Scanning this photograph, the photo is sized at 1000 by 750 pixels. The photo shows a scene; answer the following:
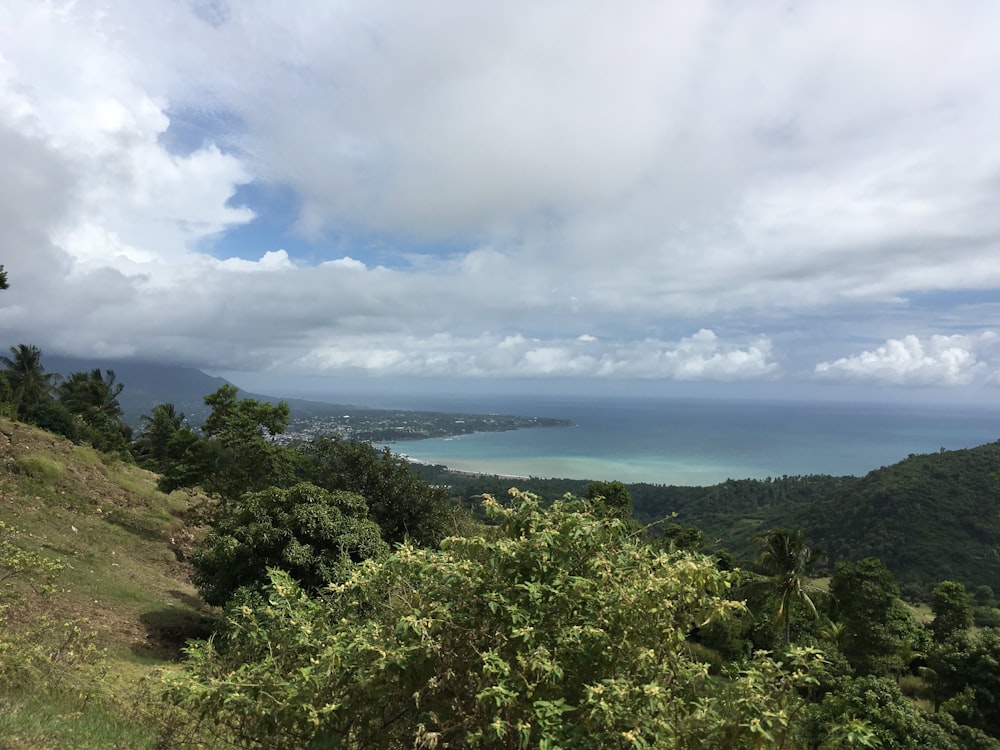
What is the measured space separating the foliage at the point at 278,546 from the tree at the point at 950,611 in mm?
27671

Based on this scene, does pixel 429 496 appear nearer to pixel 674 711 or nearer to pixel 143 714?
pixel 143 714

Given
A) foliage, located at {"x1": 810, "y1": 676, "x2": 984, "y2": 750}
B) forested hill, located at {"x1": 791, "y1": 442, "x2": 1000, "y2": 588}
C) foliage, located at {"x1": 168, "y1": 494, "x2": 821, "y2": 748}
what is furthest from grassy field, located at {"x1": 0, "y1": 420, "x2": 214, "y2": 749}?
forested hill, located at {"x1": 791, "y1": 442, "x2": 1000, "y2": 588}

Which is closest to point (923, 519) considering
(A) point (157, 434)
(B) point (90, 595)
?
(B) point (90, 595)

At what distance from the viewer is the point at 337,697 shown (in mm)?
2869

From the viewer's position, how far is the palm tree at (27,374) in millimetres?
35875

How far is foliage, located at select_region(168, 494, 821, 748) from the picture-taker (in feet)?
8.50

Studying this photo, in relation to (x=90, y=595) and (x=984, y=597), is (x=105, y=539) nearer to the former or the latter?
(x=90, y=595)

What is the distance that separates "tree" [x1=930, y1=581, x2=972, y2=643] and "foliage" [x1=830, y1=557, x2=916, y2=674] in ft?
6.24

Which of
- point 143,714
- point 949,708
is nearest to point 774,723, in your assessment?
point 143,714

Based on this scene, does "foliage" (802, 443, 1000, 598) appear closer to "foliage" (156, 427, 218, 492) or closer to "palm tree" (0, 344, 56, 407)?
"foliage" (156, 427, 218, 492)

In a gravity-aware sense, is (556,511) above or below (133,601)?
above

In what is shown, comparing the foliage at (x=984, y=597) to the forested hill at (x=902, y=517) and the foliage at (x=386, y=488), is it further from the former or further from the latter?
the foliage at (x=386, y=488)

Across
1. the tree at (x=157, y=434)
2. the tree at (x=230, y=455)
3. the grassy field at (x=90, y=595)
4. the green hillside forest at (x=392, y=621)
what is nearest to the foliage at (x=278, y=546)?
the green hillside forest at (x=392, y=621)

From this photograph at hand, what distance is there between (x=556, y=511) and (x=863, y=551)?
220 ft
